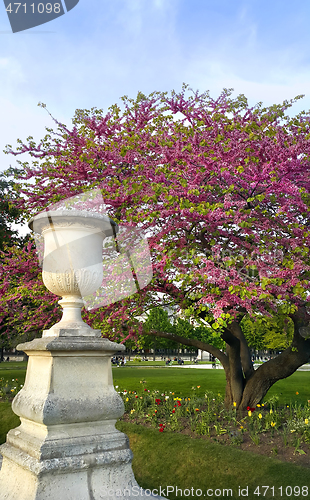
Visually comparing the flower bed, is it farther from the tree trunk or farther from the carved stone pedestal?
the carved stone pedestal

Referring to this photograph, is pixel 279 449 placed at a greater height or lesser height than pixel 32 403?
lesser

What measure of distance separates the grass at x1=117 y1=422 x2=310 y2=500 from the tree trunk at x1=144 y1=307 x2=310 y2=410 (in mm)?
2068

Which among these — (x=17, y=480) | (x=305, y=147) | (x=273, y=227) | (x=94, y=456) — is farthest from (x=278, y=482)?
(x=305, y=147)

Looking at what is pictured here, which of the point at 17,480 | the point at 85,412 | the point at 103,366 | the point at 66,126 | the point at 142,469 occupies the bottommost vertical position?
the point at 142,469

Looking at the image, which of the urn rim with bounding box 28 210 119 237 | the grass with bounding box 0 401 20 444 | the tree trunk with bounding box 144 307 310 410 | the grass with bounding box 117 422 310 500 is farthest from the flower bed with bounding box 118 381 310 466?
the urn rim with bounding box 28 210 119 237

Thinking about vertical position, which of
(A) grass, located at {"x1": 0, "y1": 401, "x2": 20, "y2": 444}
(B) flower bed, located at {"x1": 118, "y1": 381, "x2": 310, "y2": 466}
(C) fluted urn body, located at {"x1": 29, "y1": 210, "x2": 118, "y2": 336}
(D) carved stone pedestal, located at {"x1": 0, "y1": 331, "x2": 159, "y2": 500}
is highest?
(C) fluted urn body, located at {"x1": 29, "y1": 210, "x2": 118, "y2": 336}

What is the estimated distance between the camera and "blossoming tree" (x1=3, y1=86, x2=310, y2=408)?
6.03 m

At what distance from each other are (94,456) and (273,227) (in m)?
4.97

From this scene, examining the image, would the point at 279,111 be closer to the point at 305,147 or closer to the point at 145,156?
the point at 305,147

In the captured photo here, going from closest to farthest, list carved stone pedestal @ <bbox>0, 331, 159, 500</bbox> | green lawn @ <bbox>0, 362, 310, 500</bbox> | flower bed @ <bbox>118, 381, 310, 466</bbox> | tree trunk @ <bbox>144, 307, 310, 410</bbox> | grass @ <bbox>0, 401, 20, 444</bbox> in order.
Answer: carved stone pedestal @ <bbox>0, 331, 159, 500</bbox>
green lawn @ <bbox>0, 362, 310, 500</bbox>
flower bed @ <bbox>118, 381, 310, 466</bbox>
tree trunk @ <bbox>144, 307, 310, 410</bbox>
grass @ <bbox>0, 401, 20, 444</bbox>

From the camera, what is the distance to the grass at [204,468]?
17.4 feet

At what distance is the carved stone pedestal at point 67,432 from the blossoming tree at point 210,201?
2172 mm

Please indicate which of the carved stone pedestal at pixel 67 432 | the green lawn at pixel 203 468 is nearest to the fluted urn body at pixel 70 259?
the carved stone pedestal at pixel 67 432

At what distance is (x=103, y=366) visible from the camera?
3.98 meters
